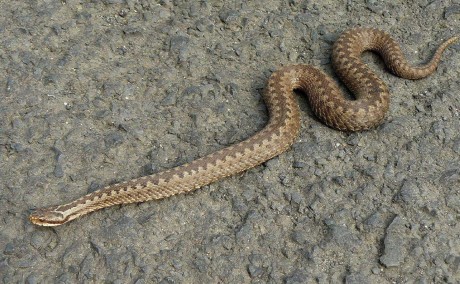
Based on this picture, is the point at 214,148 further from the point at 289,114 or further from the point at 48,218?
the point at 48,218

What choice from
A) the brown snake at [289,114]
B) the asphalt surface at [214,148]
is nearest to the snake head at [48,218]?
the brown snake at [289,114]

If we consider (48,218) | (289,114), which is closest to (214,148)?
(289,114)

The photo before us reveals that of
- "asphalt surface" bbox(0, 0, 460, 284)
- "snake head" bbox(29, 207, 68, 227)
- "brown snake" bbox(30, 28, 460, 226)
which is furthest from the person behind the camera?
"brown snake" bbox(30, 28, 460, 226)

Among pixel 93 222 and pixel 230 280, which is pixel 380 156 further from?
pixel 93 222

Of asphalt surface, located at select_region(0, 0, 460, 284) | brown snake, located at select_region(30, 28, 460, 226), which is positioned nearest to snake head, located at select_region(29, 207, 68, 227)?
brown snake, located at select_region(30, 28, 460, 226)

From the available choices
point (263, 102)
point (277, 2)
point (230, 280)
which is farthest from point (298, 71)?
point (230, 280)

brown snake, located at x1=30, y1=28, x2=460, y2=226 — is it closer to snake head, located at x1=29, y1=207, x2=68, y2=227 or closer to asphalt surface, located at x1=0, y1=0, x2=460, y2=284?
snake head, located at x1=29, y1=207, x2=68, y2=227

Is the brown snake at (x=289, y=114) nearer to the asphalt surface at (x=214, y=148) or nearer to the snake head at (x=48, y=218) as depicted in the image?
the snake head at (x=48, y=218)
